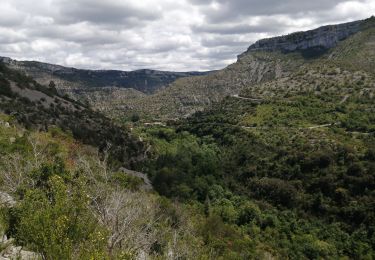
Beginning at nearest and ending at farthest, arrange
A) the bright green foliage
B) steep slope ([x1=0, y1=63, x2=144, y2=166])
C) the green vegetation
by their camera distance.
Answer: the bright green foliage
the green vegetation
steep slope ([x1=0, y1=63, x2=144, y2=166])

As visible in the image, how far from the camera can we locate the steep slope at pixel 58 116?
58.4 meters

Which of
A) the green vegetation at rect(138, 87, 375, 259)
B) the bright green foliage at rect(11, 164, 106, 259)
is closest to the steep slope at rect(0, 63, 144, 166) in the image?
the green vegetation at rect(138, 87, 375, 259)

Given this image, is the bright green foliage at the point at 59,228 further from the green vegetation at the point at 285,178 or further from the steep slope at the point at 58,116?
the steep slope at the point at 58,116

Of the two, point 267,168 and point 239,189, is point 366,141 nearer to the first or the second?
point 267,168

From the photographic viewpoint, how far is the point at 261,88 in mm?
139500

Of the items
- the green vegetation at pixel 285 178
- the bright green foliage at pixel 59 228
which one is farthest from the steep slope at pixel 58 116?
the bright green foliage at pixel 59 228

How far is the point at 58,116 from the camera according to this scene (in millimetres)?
66625

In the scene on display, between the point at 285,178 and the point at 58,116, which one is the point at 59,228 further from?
the point at 285,178

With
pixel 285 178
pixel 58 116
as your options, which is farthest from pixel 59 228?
pixel 285 178

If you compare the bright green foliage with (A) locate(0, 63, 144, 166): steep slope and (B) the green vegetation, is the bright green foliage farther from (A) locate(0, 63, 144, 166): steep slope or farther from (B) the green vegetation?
(A) locate(0, 63, 144, 166): steep slope

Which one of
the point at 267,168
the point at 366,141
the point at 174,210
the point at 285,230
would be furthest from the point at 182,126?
the point at 174,210

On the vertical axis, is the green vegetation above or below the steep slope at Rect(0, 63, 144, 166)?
below

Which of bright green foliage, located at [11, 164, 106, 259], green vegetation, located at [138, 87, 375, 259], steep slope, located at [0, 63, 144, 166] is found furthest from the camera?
steep slope, located at [0, 63, 144, 166]

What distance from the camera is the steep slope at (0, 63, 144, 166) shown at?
5836 centimetres
